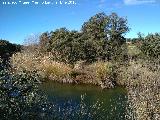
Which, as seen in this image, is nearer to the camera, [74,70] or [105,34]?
[74,70]

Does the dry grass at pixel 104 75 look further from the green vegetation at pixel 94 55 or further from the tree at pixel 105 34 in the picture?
the tree at pixel 105 34

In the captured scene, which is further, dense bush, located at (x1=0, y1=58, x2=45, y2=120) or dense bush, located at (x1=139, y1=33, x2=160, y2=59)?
dense bush, located at (x1=139, y1=33, x2=160, y2=59)

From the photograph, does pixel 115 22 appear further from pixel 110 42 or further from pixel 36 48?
pixel 36 48

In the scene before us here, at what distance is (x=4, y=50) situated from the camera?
48719 mm

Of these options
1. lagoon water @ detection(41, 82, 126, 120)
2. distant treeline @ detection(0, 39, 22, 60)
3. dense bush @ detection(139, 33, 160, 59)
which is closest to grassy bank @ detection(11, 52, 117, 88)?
lagoon water @ detection(41, 82, 126, 120)

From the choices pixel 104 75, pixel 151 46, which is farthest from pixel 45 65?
pixel 151 46

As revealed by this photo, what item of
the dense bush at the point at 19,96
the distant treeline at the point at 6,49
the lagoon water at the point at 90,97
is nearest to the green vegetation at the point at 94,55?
the distant treeline at the point at 6,49

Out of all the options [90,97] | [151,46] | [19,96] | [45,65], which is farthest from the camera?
[151,46]

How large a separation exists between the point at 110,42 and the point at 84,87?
433 inches

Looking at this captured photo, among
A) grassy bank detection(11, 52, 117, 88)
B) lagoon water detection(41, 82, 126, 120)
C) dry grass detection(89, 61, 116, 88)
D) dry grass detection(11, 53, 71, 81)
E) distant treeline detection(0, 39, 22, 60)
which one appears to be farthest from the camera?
distant treeline detection(0, 39, 22, 60)

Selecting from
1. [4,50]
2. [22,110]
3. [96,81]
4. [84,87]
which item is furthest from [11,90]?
[4,50]

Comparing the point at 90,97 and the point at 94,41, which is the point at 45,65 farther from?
the point at 90,97

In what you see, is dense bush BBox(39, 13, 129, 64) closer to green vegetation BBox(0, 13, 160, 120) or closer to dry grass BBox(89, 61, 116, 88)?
green vegetation BBox(0, 13, 160, 120)

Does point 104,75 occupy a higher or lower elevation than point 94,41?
lower
